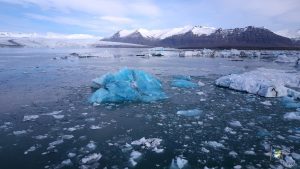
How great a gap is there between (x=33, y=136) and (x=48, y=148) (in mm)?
733

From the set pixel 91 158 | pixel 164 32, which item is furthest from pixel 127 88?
pixel 164 32

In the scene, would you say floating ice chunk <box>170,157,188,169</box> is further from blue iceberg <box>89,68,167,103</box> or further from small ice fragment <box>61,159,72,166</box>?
blue iceberg <box>89,68,167,103</box>

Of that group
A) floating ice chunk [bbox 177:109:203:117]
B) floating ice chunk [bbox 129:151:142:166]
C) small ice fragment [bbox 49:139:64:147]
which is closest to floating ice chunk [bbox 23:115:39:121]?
small ice fragment [bbox 49:139:64:147]

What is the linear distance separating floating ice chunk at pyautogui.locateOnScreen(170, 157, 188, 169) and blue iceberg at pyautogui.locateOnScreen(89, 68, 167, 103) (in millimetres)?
4132

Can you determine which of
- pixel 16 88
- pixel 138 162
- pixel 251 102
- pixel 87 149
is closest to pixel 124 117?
pixel 87 149

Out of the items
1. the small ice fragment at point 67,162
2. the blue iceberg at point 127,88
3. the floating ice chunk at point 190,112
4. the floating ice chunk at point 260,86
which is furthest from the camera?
the floating ice chunk at point 260,86

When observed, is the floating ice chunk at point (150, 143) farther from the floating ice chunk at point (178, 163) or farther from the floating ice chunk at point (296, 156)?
the floating ice chunk at point (296, 156)

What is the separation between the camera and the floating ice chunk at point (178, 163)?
4.16 metres

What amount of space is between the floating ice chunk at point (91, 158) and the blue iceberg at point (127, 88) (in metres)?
3.64

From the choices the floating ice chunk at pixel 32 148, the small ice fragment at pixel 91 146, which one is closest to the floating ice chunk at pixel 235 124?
the small ice fragment at pixel 91 146

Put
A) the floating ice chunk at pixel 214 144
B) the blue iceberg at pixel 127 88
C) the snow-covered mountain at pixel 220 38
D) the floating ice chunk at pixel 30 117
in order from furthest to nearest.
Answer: the snow-covered mountain at pixel 220 38 → the blue iceberg at pixel 127 88 → the floating ice chunk at pixel 30 117 → the floating ice chunk at pixel 214 144

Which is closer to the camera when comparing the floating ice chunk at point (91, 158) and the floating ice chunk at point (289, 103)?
the floating ice chunk at point (91, 158)

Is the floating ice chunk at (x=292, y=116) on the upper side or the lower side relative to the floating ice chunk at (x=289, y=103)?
lower

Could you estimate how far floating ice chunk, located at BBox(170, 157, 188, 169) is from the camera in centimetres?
416
